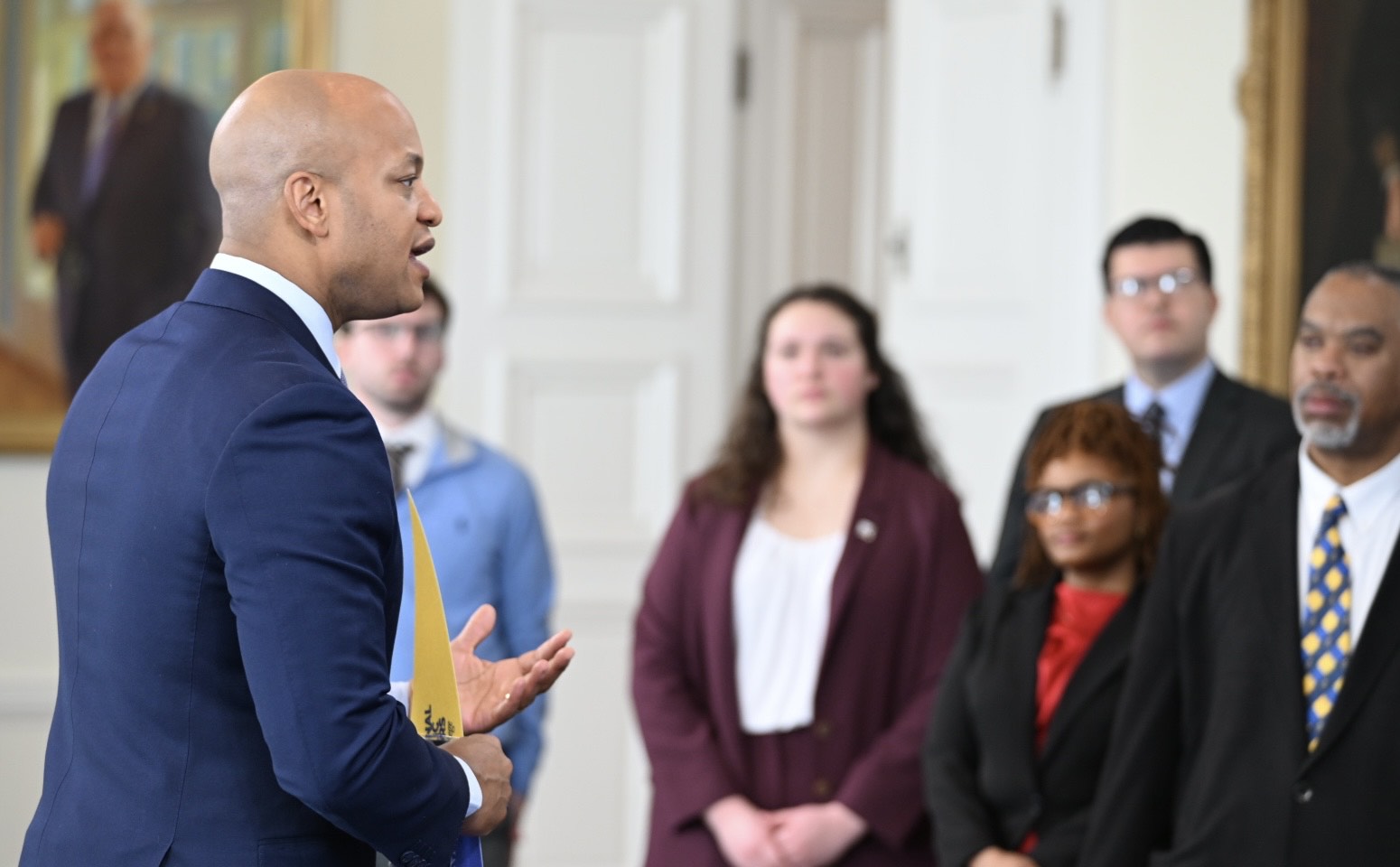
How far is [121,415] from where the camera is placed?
5.29 ft

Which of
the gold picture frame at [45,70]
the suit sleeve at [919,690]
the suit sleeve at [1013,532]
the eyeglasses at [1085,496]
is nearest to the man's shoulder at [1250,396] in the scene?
the suit sleeve at [1013,532]

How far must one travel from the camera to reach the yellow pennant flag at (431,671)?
1754 mm

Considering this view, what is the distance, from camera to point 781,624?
3465 millimetres

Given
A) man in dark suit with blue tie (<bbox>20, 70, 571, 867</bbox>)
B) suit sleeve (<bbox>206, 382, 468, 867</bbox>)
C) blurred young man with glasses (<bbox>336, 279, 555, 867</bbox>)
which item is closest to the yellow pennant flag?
man in dark suit with blue tie (<bbox>20, 70, 571, 867</bbox>)

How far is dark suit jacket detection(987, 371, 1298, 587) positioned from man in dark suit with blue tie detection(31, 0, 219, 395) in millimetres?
2829

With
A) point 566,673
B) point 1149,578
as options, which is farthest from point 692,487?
point 566,673

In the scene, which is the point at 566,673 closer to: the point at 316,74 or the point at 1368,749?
the point at 1368,749

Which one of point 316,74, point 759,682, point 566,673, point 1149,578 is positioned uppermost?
point 316,74

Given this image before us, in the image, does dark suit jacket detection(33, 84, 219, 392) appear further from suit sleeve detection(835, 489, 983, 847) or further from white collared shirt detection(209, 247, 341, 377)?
white collared shirt detection(209, 247, 341, 377)

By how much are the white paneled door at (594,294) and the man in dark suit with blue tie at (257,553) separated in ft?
11.6

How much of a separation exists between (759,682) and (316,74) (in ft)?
6.57

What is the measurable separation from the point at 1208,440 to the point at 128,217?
3320mm

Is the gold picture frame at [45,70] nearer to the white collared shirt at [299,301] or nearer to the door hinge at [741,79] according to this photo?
the door hinge at [741,79]

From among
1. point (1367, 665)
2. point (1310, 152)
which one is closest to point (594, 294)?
point (1310, 152)
